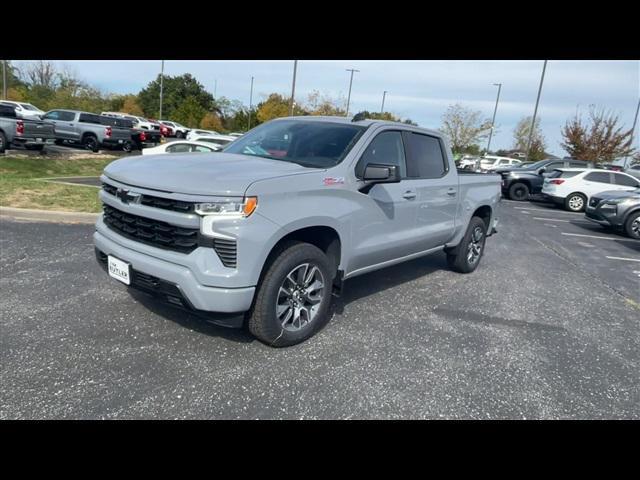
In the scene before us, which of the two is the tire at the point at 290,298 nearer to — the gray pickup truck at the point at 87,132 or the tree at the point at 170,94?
the gray pickup truck at the point at 87,132

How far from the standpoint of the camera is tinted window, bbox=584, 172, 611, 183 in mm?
14953

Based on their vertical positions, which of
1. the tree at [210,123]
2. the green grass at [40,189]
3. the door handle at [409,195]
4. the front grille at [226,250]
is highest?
the tree at [210,123]

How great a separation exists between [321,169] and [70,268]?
3.27m

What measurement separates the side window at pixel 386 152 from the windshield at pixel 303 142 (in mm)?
170

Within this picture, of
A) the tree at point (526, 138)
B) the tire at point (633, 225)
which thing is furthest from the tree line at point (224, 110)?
the tire at point (633, 225)

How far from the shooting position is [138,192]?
311 cm

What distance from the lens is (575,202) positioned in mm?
15312

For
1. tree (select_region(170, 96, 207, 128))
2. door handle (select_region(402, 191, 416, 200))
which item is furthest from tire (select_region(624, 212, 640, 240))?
tree (select_region(170, 96, 207, 128))

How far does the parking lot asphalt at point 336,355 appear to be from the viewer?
9.01ft

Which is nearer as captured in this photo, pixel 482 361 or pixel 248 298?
pixel 248 298
